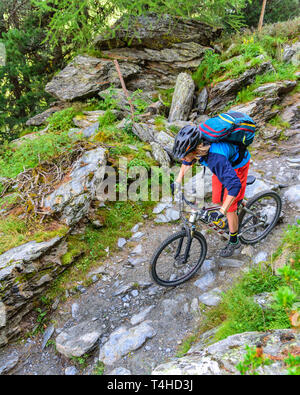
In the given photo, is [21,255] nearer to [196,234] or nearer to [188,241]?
[188,241]

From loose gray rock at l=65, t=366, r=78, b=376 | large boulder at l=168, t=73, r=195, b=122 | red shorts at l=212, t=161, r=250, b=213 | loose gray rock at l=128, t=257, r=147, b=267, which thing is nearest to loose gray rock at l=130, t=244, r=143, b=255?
loose gray rock at l=128, t=257, r=147, b=267

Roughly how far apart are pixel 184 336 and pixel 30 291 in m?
2.85

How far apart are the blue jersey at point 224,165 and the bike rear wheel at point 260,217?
1.45 meters

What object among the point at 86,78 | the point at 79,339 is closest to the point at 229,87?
the point at 86,78

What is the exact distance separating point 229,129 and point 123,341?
144 inches

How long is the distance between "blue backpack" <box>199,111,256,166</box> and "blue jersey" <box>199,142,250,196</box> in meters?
0.10

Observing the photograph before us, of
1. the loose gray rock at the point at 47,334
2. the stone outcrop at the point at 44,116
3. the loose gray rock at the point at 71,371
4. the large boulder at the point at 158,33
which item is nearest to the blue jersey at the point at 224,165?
the loose gray rock at the point at 71,371

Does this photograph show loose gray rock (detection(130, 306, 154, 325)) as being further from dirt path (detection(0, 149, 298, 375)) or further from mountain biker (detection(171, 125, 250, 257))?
mountain biker (detection(171, 125, 250, 257))

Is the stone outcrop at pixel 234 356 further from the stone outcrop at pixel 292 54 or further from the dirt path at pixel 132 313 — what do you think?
the stone outcrop at pixel 292 54

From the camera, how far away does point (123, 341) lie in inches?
145

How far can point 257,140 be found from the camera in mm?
7980

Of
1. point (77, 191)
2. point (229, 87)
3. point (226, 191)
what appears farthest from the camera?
point (229, 87)

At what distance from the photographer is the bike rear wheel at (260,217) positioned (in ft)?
15.2
